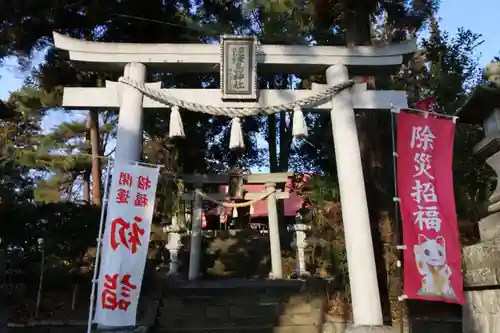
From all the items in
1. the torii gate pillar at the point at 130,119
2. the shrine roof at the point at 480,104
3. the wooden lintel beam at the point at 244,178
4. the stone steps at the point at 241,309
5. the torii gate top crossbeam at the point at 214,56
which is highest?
the torii gate top crossbeam at the point at 214,56

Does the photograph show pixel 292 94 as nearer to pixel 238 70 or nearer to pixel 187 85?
pixel 238 70

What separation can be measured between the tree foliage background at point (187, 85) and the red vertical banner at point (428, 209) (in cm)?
204

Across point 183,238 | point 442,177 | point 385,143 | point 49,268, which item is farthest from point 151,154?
point 442,177

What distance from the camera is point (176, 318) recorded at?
28.9 ft

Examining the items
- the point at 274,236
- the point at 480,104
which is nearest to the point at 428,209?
the point at 480,104

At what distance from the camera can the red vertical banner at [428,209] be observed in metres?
5.75

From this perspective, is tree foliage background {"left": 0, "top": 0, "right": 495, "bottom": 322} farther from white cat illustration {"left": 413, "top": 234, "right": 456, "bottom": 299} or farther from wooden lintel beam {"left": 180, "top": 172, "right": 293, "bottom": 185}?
white cat illustration {"left": 413, "top": 234, "right": 456, "bottom": 299}

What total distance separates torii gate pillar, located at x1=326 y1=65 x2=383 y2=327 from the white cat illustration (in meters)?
0.67

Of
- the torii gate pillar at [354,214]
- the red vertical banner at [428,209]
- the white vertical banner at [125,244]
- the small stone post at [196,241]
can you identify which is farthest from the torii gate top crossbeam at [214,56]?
the small stone post at [196,241]

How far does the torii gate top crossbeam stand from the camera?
6.81m

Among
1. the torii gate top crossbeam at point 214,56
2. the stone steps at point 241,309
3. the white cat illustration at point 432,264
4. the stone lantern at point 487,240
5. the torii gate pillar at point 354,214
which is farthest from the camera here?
the stone steps at point 241,309

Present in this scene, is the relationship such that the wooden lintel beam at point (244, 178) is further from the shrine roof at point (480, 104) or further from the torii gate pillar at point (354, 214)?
the shrine roof at point (480, 104)

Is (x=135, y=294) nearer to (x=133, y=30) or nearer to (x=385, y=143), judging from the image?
(x=385, y=143)

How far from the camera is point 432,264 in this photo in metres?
5.85
